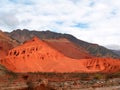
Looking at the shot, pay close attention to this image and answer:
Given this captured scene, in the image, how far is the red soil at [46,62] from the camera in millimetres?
61947

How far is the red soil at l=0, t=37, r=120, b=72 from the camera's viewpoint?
61.9 m

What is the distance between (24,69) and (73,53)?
1373 centimetres

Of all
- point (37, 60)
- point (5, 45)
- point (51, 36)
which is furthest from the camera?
point (51, 36)

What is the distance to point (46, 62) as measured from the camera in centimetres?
6619

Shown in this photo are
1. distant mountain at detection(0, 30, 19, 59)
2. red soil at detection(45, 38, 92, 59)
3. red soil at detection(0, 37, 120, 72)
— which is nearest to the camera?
red soil at detection(0, 37, 120, 72)

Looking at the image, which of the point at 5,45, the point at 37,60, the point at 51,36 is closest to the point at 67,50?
the point at 37,60

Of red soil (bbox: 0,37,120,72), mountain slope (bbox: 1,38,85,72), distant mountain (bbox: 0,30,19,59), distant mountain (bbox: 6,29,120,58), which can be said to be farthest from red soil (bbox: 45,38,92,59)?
distant mountain (bbox: 6,29,120,58)

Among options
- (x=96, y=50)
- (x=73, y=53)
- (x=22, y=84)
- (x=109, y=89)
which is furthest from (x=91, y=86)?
(x=96, y=50)

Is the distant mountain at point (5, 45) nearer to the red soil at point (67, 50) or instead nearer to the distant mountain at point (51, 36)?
the red soil at point (67, 50)

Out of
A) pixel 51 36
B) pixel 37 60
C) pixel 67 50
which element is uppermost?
pixel 51 36

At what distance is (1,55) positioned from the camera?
75.2 meters

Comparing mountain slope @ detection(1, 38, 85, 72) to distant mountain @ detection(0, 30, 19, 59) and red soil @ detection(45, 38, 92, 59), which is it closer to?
red soil @ detection(45, 38, 92, 59)

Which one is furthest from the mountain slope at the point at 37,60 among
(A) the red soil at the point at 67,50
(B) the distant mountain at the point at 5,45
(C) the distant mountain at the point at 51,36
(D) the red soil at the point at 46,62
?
(C) the distant mountain at the point at 51,36

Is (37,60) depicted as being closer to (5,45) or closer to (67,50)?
(67,50)
